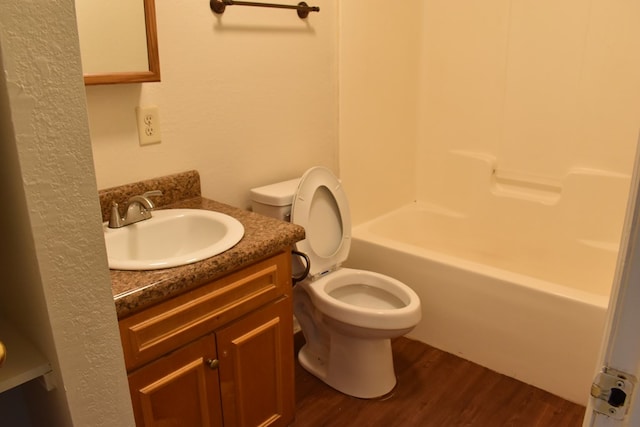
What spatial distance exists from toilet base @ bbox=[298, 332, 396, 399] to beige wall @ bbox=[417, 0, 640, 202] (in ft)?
4.36

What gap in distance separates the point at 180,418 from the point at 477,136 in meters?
2.16

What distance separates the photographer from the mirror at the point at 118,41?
59.1 inches

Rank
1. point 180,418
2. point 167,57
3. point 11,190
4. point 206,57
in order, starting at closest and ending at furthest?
point 11,190
point 180,418
point 167,57
point 206,57

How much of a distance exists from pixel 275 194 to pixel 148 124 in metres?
0.55

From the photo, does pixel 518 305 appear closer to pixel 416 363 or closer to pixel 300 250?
pixel 416 363

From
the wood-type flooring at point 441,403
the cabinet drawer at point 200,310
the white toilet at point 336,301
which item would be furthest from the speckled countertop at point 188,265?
the wood-type flooring at point 441,403

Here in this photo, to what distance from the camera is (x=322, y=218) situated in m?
2.17

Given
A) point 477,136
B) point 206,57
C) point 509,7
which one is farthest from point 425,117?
point 206,57

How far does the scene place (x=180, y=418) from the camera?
1.43 meters

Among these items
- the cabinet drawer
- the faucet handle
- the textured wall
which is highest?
the textured wall

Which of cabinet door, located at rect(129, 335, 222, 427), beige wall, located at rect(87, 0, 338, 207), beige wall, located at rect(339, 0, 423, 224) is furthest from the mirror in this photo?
beige wall, located at rect(339, 0, 423, 224)

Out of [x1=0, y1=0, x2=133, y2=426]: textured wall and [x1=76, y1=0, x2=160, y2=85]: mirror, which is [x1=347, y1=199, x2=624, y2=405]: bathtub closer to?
[x1=76, y1=0, x2=160, y2=85]: mirror

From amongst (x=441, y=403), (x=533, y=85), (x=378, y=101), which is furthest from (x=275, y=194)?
(x=533, y=85)

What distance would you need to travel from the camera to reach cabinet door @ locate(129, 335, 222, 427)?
4.31 ft
